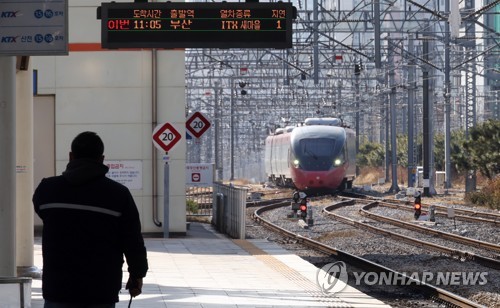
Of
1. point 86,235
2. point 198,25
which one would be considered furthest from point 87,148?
point 198,25

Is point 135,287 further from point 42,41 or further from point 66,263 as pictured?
point 42,41

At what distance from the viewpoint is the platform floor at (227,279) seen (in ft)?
40.1

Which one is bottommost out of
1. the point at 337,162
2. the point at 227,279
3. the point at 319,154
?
the point at 227,279

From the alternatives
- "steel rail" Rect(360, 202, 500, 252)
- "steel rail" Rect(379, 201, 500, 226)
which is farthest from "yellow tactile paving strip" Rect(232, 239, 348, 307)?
"steel rail" Rect(379, 201, 500, 226)

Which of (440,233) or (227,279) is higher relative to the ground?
(227,279)

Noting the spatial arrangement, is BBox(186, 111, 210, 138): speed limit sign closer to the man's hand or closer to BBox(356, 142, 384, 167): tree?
the man's hand

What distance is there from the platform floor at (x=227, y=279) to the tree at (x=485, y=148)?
27.1 meters

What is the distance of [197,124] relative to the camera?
25406mm

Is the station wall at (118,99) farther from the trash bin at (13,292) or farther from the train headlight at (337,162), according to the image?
the train headlight at (337,162)

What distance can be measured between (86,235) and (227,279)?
8.81 m

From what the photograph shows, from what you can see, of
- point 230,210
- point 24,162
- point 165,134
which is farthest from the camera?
point 230,210

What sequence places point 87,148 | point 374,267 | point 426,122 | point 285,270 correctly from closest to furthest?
point 87,148, point 285,270, point 374,267, point 426,122

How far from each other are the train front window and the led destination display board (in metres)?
31.4

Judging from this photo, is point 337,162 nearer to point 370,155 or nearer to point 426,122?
point 426,122
